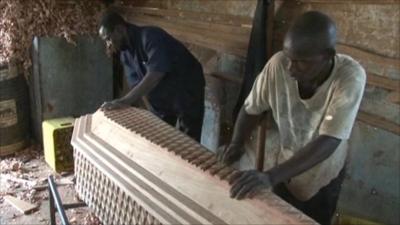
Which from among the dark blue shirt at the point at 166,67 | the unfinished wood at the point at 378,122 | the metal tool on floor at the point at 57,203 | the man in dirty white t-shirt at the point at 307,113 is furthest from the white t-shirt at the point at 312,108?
the dark blue shirt at the point at 166,67

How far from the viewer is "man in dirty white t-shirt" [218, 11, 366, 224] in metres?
1.54

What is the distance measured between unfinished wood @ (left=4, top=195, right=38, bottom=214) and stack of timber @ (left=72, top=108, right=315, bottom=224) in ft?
3.54

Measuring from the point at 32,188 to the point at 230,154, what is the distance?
89.6 inches

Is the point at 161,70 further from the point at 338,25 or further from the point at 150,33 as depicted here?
the point at 338,25

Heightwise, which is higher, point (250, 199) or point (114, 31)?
point (114, 31)

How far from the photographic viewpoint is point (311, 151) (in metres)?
1.59

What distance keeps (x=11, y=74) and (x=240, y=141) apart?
3.05 metres

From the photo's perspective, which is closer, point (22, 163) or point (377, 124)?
point (377, 124)

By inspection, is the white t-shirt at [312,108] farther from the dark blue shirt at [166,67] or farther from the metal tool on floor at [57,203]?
the dark blue shirt at [166,67]

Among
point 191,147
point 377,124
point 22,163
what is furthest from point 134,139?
point 22,163

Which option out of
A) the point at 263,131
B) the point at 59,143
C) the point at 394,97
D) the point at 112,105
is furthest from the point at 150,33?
the point at 394,97

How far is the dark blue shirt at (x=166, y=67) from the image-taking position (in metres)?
2.93

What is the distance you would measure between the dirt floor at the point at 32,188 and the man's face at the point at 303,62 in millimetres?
1884

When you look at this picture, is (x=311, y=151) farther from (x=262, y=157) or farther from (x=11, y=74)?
(x=11, y=74)
